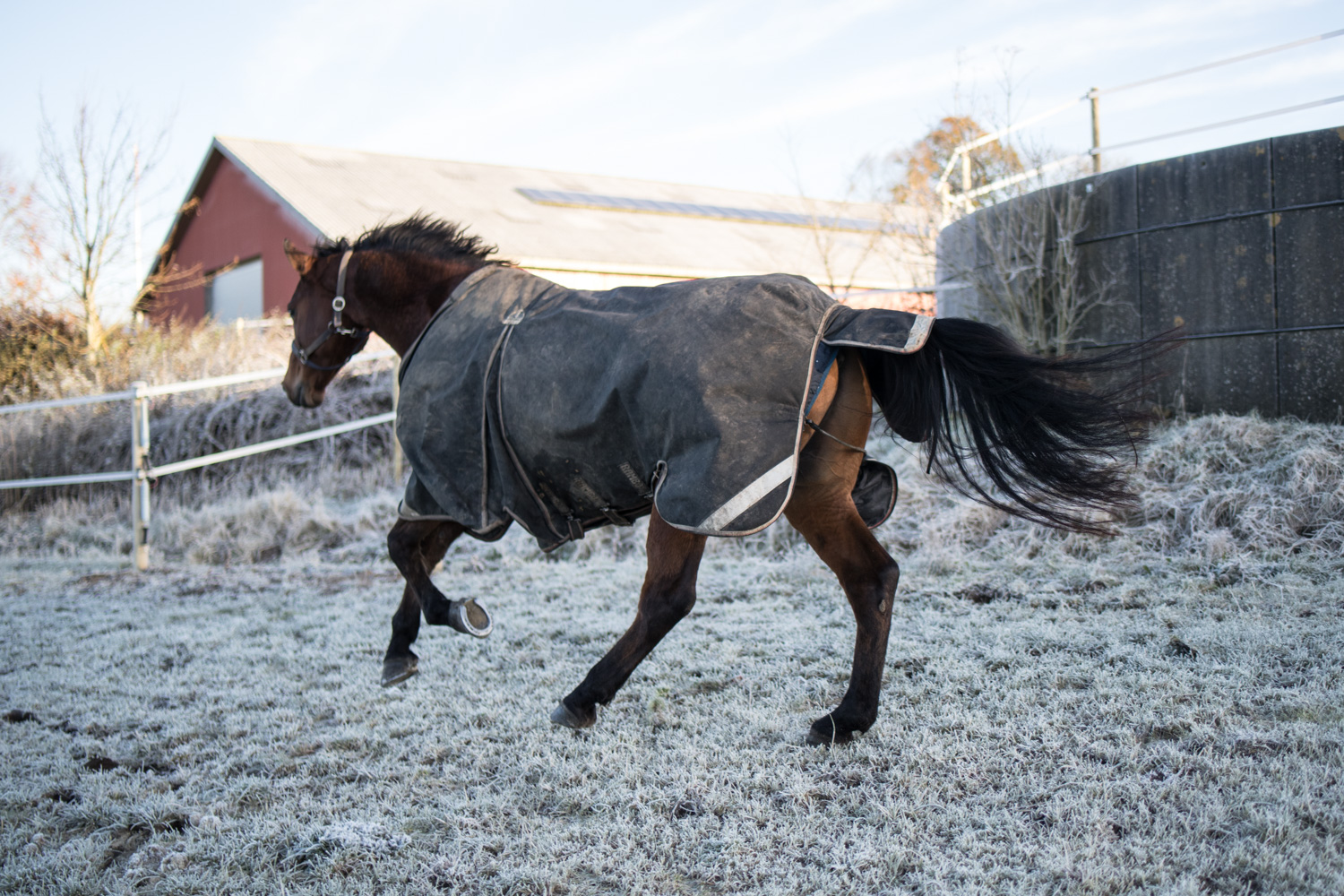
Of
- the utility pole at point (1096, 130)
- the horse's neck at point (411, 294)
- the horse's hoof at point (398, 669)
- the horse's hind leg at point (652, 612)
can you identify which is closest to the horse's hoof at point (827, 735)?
the horse's hind leg at point (652, 612)

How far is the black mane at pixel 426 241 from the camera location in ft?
12.1

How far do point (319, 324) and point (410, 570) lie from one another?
50.5 inches

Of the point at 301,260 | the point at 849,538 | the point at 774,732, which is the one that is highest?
the point at 301,260

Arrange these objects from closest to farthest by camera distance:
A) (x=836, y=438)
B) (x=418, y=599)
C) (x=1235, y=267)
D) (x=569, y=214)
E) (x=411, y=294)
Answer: (x=836, y=438) → (x=418, y=599) → (x=411, y=294) → (x=1235, y=267) → (x=569, y=214)

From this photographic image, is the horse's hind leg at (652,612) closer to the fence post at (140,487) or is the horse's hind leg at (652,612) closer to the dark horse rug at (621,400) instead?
the dark horse rug at (621,400)

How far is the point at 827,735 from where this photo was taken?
8.82 ft

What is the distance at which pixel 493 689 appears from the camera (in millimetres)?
3424

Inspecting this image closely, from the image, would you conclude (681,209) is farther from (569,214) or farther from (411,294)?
(411,294)

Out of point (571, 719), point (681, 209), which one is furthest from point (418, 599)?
point (681, 209)

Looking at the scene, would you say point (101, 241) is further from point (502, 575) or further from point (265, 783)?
point (265, 783)

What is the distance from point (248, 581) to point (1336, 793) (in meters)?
6.06

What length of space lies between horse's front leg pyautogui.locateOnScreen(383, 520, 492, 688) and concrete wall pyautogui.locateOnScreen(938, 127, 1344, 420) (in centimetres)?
430

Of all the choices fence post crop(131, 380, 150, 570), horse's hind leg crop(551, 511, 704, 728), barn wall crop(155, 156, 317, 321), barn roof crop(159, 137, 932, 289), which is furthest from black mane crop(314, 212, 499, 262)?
barn wall crop(155, 156, 317, 321)

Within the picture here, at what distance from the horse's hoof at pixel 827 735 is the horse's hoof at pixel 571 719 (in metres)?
0.69
